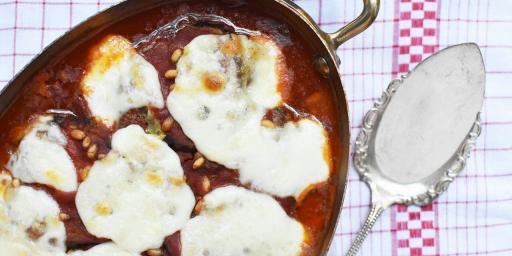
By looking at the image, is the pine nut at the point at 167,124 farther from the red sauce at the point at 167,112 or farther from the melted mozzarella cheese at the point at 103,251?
the melted mozzarella cheese at the point at 103,251

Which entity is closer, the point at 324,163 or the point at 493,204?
the point at 324,163

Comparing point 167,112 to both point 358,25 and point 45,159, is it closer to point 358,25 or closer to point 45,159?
point 45,159

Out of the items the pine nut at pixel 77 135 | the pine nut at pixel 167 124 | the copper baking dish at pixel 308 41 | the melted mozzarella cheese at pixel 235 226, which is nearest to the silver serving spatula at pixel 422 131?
the copper baking dish at pixel 308 41

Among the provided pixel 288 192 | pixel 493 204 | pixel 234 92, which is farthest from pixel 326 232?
pixel 493 204

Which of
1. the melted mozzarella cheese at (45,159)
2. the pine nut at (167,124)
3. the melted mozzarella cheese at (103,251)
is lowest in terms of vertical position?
the melted mozzarella cheese at (103,251)

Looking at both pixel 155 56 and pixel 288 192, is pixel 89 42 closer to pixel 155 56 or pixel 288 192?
pixel 155 56

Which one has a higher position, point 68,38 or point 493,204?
point 68,38

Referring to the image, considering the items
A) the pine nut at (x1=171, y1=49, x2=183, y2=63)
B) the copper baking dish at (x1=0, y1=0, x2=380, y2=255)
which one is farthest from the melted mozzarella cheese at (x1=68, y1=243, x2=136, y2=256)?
the pine nut at (x1=171, y1=49, x2=183, y2=63)
